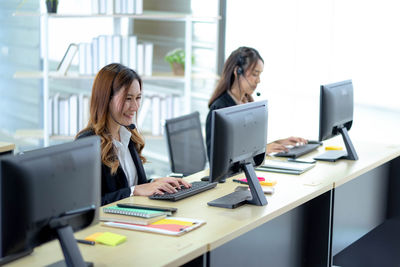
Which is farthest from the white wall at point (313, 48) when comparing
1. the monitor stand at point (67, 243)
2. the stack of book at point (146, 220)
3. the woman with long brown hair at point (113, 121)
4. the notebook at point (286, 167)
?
the monitor stand at point (67, 243)

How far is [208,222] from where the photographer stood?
2453 mm

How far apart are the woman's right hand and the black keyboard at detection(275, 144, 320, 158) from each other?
1067mm

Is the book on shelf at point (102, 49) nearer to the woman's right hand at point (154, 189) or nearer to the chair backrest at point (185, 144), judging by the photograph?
the chair backrest at point (185, 144)

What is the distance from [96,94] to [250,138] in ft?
2.42

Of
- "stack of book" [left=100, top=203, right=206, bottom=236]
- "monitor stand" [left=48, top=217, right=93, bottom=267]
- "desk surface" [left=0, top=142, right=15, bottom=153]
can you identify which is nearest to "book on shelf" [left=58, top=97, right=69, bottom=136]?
"desk surface" [left=0, top=142, right=15, bottom=153]

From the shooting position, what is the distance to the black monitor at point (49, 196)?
5.67 feet

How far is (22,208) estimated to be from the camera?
5.72 feet

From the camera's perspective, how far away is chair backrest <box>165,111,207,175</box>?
388 centimetres

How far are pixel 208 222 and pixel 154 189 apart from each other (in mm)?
457

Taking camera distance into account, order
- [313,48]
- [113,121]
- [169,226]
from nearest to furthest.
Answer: [169,226] < [113,121] < [313,48]

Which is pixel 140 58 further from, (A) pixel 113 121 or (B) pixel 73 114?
(A) pixel 113 121

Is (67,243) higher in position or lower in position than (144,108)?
higher

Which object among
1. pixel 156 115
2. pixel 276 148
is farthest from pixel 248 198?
pixel 156 115

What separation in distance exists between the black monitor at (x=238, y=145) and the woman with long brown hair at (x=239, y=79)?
100cm
